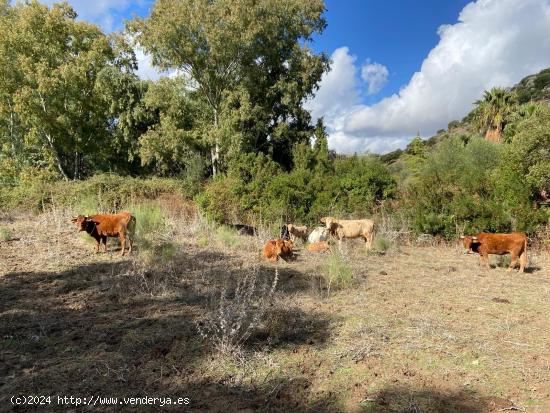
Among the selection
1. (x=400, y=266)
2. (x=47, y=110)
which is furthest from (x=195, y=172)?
(x=400, y=266)

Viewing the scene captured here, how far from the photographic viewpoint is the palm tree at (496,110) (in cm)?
3888

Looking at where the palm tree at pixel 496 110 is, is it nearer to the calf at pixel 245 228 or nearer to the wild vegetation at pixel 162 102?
the wild vegetation at pixel 162 102

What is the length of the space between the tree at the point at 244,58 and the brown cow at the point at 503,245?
565 inches

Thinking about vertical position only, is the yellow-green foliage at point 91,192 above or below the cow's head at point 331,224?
above

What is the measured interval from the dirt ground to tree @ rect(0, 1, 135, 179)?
1777 cm

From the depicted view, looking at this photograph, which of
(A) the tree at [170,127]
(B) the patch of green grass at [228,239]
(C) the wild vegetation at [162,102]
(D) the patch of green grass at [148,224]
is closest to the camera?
(D) the patch of green grass at [148,224]

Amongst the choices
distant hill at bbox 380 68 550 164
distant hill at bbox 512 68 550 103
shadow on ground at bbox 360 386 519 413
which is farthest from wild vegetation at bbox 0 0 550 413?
distant hill at bbox 512 68 550 103

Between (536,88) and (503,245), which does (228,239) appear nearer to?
(503,245)

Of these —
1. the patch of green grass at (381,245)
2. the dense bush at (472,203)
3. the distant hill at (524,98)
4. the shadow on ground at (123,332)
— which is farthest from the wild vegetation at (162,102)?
the distant hill at (524,98)

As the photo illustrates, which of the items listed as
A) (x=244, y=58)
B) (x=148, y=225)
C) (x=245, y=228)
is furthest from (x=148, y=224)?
(x=244, y=58)

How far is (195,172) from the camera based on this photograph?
2075 cm

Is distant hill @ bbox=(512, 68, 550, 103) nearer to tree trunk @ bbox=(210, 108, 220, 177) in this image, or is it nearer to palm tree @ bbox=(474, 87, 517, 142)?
palm tree @ bbox=(474, 87, 517, 142)

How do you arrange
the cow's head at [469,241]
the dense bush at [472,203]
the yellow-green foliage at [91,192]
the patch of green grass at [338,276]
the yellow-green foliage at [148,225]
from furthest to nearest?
the yellow-green foliage at [91,192]
the dense bush at [472,203]
the yellow-green foliage at [148,225]
the cow's head at [469,241]
the patch of green grass at [338,276]

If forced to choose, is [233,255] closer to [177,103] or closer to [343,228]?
[343,228]
